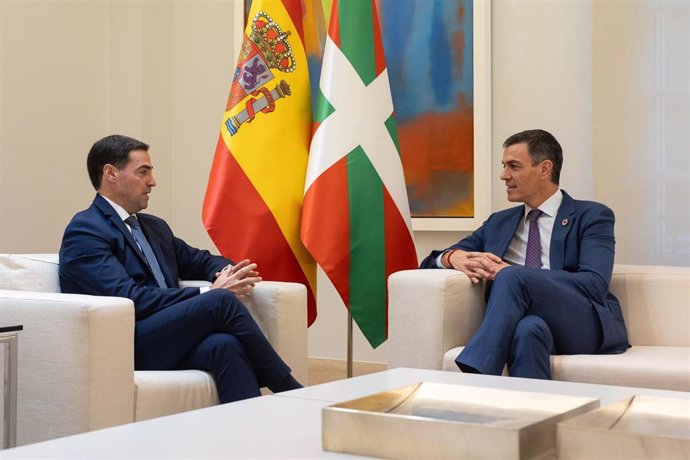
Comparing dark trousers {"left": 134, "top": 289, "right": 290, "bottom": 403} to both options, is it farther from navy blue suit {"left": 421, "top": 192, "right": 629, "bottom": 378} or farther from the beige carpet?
the beige carpet

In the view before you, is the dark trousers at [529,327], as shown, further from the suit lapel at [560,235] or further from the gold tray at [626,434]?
the gold tray at [626,434]

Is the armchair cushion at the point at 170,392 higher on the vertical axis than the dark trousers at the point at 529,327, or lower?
lower

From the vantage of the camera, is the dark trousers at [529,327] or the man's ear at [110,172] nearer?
the dark trousers at [529,327]

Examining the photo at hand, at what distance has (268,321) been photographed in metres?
3.54

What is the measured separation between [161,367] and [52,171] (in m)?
2.60

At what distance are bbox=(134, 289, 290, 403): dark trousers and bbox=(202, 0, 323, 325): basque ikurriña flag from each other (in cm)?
72

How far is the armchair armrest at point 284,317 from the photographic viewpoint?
3.52m

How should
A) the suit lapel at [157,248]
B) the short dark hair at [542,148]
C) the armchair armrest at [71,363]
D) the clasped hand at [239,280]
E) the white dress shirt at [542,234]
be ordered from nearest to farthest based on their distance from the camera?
the armchair armrest at [71,363] < the clasped hand at [239,280] < the suit lapel at [157,248] < the white dress shirt at [542,234] < the short dark hair at [542,148]

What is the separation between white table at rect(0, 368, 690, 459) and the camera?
4.02 ft

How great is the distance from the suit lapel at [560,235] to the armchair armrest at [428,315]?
435mm

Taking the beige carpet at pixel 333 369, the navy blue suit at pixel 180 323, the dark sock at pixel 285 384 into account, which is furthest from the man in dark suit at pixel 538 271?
the beige carpet at pixel 333 369

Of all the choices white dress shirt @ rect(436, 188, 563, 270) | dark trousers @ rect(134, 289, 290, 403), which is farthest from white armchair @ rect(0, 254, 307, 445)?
white dress shirt @ rect(436, 188, 563, 270)

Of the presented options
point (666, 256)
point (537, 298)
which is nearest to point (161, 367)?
point (537, 298)

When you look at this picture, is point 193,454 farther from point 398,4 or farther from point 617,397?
point 398,4
